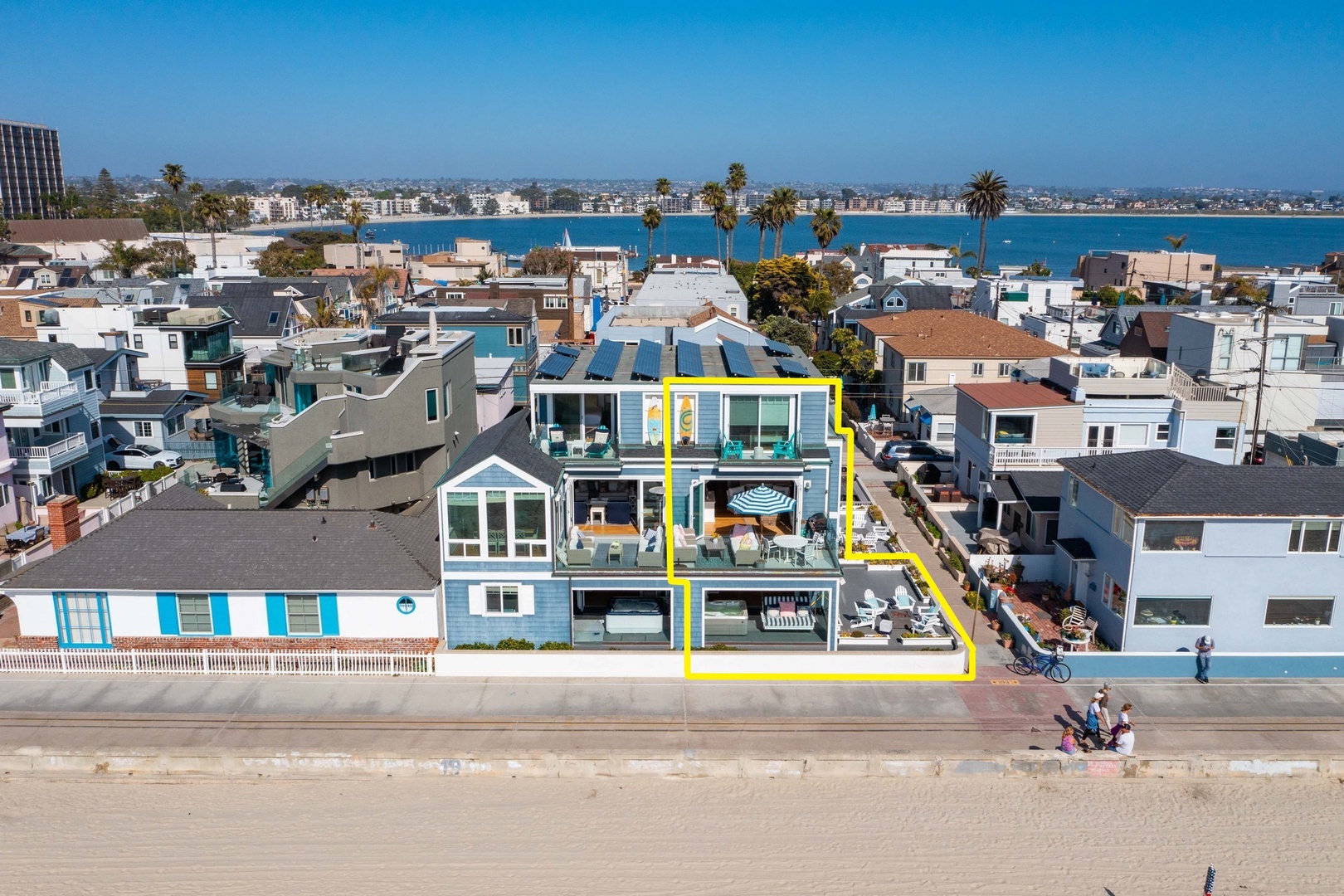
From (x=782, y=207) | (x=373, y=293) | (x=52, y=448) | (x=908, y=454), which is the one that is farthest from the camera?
(x=782, y=207)

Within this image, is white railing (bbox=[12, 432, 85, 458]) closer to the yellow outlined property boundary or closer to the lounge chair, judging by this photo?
the lounge chair

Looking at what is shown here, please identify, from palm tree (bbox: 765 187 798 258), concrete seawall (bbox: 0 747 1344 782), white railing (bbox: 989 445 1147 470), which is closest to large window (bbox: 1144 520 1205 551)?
concrete seawall (bbox: 0 747 1344 782)

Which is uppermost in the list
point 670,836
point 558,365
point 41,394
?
point 558,365

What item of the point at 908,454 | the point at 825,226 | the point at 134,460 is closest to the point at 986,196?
the point at 825,226

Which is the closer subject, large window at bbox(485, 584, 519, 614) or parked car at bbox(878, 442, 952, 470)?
large window at bbox(485, 584, 519, 614)

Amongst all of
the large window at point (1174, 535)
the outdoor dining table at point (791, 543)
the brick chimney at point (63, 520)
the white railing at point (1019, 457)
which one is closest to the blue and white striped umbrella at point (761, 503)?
the outdoor dining table at point (791, 543)

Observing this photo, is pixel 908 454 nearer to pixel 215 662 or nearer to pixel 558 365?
pixel 558 365
